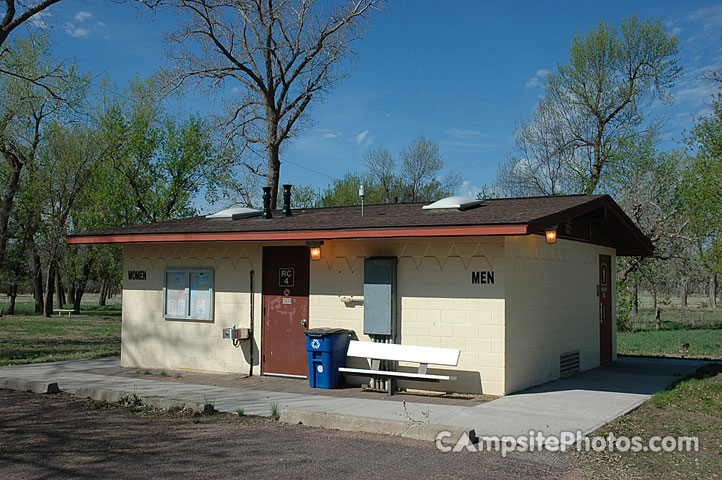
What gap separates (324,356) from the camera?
10250mm

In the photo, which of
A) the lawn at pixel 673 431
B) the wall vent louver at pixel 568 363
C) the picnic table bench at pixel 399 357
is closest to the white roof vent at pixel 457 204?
the picnic table bench at pixel 399 357

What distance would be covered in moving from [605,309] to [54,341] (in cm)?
1737

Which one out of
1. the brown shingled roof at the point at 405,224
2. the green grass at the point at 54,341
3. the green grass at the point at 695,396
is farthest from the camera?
the green grass at the point at 54,341

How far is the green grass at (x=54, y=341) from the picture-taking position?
1583 centimetres

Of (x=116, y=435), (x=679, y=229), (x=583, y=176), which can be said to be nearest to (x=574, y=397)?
(x=116, y=435)

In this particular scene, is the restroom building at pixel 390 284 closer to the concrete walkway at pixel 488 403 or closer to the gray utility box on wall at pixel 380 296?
the gray utility box on wall at pixel 380 296

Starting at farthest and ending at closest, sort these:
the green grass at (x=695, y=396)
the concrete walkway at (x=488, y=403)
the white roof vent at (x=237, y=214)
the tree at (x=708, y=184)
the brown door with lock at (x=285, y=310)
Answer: the tree at (x=708, y=184) → the white roof vent at (x=237, y=214) → the brown door with lock at (x=285, y=310) → the green grass at (x=695, y=396) → the concrete walkway at (x=488, y=403)

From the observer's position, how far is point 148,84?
109ft

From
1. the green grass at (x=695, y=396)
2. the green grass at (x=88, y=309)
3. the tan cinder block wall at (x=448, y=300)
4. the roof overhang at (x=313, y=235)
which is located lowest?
the green grass at (x=88, y=309)

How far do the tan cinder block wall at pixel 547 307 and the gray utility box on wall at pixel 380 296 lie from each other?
6.15 ft

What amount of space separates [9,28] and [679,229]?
959 inches

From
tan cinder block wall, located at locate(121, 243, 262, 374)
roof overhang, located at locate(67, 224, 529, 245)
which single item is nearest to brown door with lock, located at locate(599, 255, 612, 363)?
roof overhang, located at locate(67, 224, 529, 245)

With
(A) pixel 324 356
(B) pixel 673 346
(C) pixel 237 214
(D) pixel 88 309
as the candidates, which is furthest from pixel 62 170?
(B) pixel 673 346

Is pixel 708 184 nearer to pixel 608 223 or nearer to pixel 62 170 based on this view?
pixel 608 223
